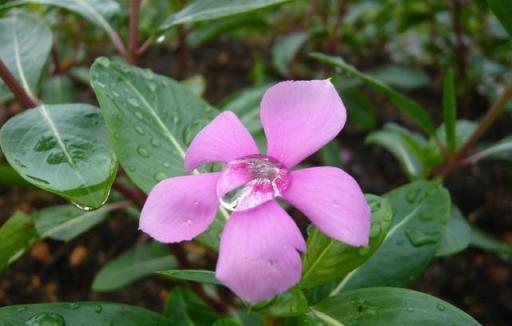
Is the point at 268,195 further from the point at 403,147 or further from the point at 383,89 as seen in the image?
the point at 403,147

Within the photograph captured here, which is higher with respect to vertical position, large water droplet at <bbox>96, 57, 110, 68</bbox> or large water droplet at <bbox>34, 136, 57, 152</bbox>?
large water droplet at <bbox>96, 57, 110, 68</bbox>

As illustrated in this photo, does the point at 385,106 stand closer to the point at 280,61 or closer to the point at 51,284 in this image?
the point at 280,61

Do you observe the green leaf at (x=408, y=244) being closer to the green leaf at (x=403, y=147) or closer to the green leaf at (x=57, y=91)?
the green leaf at (x=403, y=147)

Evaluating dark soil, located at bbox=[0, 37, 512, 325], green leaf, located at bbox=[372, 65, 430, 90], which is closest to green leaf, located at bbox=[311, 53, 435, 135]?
dark soil, located at bbox=[0, 37, 512, 325]

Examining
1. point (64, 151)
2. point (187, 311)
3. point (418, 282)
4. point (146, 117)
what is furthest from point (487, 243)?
point (64, 151)

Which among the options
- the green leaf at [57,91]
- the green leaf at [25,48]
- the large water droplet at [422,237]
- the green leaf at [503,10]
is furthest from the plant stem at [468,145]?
the green leaf at [57,91]

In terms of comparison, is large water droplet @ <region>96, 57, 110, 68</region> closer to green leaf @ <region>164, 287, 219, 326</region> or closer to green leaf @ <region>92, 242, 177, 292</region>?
green leaf @ <region>164, 287, 219, 326</region>
